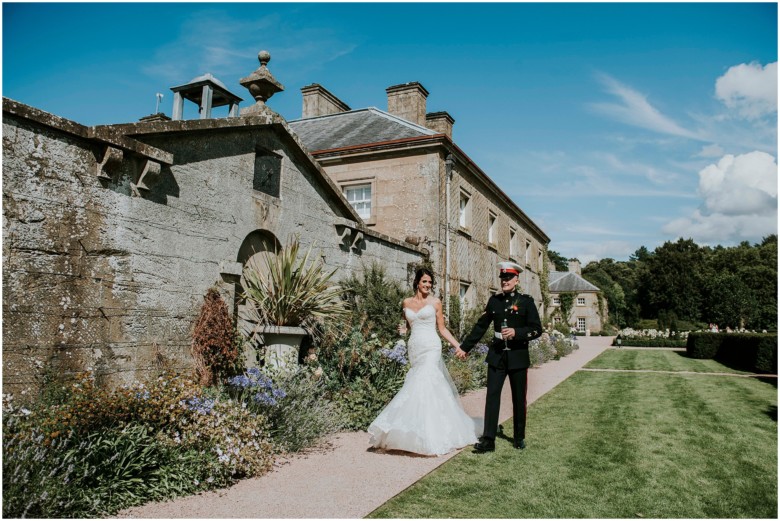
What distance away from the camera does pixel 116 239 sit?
19.1 ft

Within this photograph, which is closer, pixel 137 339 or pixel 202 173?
pixel 137 339

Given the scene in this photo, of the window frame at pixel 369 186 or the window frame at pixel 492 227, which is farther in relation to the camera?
the window frame at pixel 492 227

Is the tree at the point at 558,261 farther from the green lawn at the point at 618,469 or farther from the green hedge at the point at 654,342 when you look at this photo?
the green lawn at the point at 618,469

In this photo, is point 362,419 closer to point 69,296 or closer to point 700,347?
point 69,296

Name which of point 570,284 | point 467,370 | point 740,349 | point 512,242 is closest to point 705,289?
point 570,284

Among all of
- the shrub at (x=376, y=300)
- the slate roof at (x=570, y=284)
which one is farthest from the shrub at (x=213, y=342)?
the slate roof at (x=570, y=284)

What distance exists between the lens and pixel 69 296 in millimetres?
5316

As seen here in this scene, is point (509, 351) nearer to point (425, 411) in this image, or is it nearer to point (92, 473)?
point (425, 411)

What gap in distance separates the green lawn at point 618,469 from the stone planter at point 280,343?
2.93m

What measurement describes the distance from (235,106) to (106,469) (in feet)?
23.2

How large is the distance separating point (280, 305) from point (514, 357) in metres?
3.33

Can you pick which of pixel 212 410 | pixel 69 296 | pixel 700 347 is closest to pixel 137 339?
pixel 69 296

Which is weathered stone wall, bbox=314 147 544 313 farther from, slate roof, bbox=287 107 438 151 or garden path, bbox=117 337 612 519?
garden path, bbox=117 337 612 519

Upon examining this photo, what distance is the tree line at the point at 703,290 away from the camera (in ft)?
155
